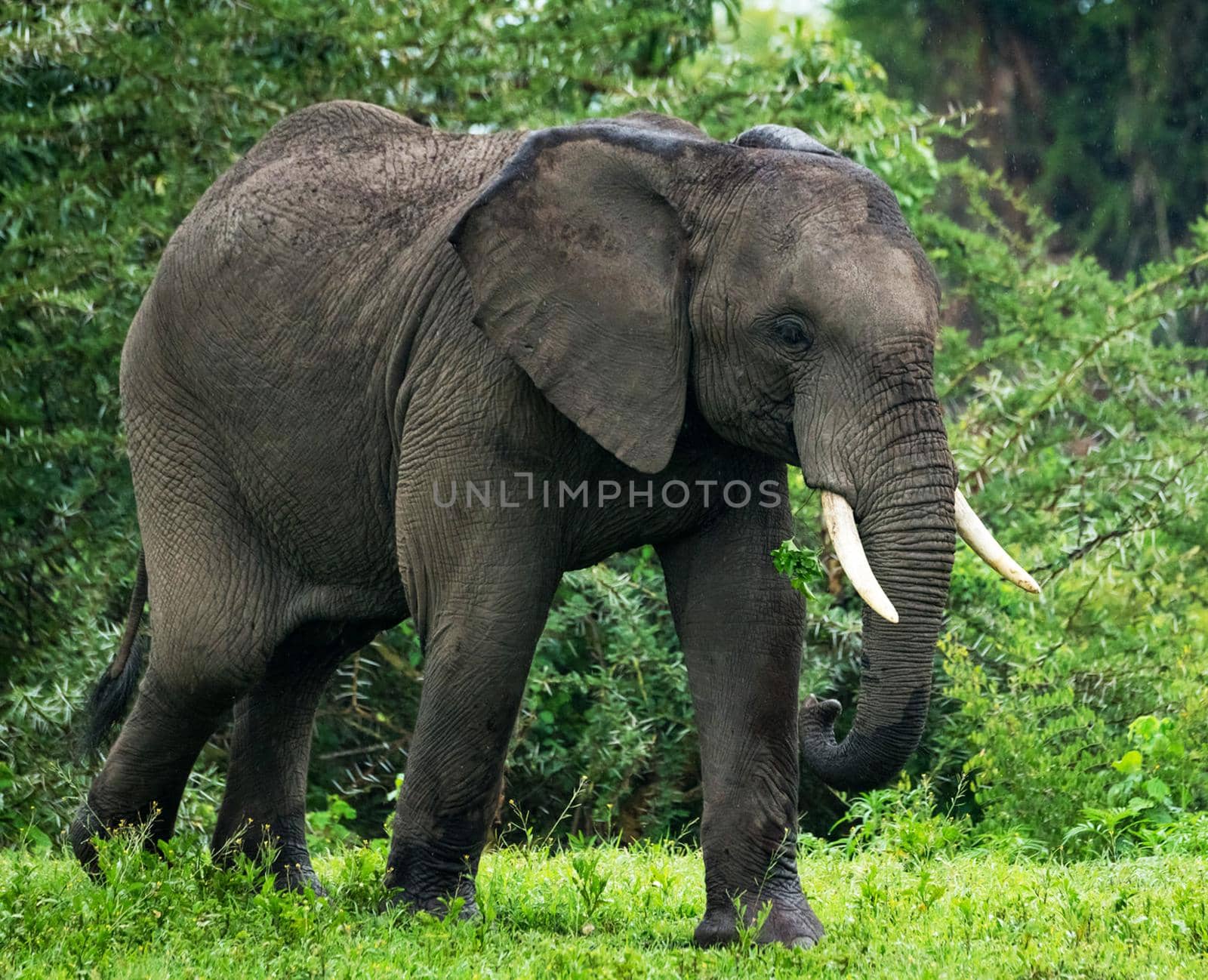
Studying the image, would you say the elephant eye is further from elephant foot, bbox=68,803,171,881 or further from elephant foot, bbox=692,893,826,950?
elephant foot, bbox=68,803,171,881

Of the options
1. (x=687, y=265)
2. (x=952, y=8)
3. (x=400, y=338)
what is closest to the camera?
(x=687, y=265)

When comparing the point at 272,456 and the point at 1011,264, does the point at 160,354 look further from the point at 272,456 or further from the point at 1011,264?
the point at 1011,264

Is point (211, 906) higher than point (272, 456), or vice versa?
point (272, 456)

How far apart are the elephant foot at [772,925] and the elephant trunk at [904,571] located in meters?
0.64

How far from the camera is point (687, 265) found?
521 centimetres

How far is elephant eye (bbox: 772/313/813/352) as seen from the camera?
194 inches

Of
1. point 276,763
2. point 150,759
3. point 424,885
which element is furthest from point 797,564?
point 150,759

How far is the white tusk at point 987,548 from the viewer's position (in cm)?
485

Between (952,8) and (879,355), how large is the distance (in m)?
19.9

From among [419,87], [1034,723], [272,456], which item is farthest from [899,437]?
[419,87]

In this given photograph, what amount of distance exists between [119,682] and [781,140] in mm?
3411

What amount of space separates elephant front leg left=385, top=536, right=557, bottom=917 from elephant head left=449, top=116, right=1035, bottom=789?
578mm

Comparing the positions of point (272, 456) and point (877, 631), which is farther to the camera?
point (272, 456)

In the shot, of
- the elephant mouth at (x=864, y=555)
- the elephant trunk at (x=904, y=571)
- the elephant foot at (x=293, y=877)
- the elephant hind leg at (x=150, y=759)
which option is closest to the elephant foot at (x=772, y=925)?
the elephant trunk at (x=904, y=571)
